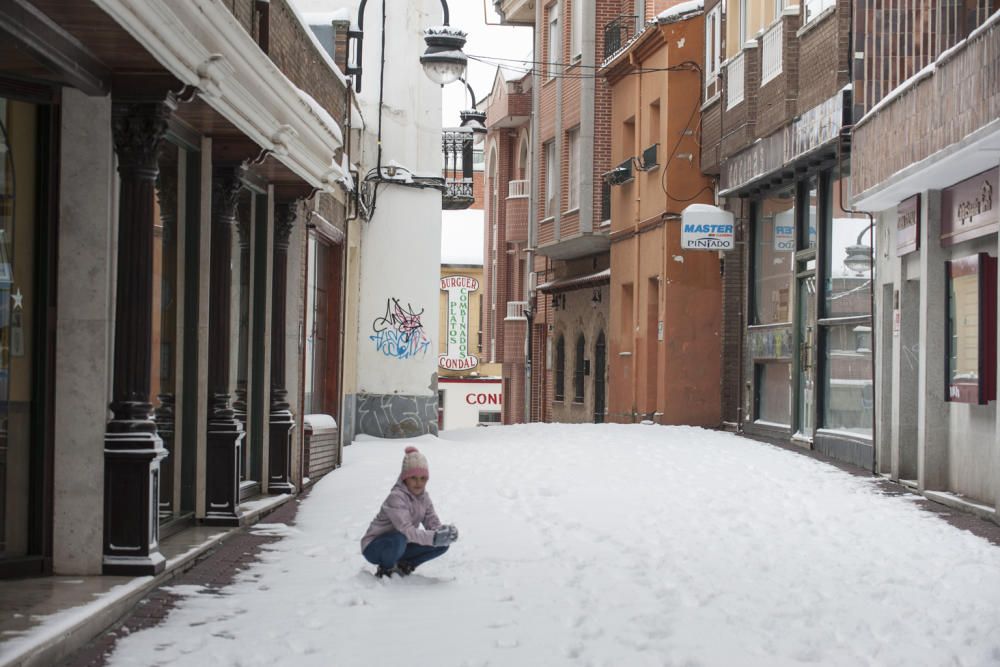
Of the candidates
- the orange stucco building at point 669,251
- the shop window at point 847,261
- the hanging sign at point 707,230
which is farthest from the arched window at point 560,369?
the shop window at point 847,261

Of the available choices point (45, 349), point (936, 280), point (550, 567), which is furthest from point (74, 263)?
point (936, 280)

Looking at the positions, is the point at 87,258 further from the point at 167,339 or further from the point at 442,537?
the point at 442,537

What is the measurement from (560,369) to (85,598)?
31.6m

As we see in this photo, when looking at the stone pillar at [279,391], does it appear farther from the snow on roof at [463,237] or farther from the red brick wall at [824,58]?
the snow on roof at [463,237]

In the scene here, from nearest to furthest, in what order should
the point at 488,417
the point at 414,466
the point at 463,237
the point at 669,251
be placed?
the point at 414,466, the point at 669,251, the point at 488,417, the point at 463,237

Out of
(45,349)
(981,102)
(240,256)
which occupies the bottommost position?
(45,349)

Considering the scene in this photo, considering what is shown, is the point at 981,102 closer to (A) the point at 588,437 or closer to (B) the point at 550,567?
(B) the point at 550,567

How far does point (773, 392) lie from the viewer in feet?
78.4

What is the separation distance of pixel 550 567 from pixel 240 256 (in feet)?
16.0

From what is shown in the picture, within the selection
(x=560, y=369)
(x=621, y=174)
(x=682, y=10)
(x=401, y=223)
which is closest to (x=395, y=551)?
(x=401, y=223)

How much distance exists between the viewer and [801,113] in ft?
69.4

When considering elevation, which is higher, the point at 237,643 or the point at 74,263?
the point at 74,263

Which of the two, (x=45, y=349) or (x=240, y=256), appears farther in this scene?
(x=240, y=256)

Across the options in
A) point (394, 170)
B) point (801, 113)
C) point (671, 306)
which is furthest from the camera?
point (671, 306)
